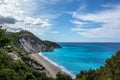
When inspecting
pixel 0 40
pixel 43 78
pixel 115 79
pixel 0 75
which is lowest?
pixel 43 78

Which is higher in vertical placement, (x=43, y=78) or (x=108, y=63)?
(x=108, y=63)

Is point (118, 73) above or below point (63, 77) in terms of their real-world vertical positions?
above

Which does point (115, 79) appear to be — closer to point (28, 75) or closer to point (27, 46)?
point (28, 75)

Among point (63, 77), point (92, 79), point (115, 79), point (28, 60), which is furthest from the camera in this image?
point (28, 60)

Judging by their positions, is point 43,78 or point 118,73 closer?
point 118,73

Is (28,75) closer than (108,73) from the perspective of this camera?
No

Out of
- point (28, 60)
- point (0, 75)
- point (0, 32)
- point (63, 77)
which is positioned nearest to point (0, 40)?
point (0, 32)

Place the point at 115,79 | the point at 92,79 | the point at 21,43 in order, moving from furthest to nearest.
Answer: the point at 21,43 → the point at 92,79 → the point at 115,79

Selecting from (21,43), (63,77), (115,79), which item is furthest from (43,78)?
(21,43)

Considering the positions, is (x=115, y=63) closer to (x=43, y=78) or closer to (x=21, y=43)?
(x=43, y=78)
